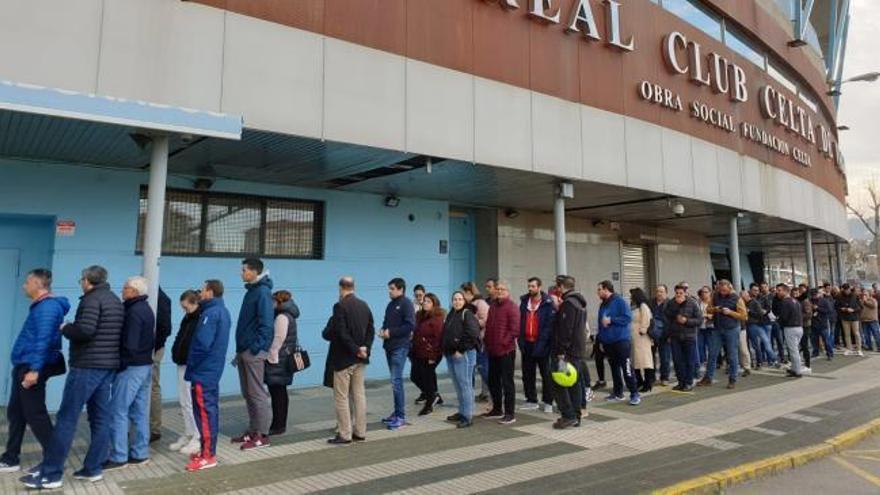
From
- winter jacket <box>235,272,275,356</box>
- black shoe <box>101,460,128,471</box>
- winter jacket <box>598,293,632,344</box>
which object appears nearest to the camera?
black shoe <box>101,460,128,471</box>

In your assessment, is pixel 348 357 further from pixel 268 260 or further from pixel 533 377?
pixel 268 260

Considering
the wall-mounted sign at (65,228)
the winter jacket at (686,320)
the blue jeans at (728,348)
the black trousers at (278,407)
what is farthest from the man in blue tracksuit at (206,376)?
the blue jeans at (728,348)

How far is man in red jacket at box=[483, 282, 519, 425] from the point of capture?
7.39m

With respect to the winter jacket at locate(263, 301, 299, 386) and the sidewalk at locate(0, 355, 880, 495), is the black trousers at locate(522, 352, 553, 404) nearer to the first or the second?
the sidewalk at locate(0, 355, 880, 495)

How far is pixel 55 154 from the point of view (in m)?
7.58

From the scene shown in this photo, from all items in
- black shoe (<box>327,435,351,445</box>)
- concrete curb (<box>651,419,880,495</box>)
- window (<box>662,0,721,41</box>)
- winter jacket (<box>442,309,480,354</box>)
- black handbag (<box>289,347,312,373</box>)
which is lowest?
concrete curb (<box>651,419,880,495</box>)

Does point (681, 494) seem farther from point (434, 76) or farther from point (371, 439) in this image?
point (434, 76)

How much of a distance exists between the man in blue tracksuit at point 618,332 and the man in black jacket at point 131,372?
6261 millimetres

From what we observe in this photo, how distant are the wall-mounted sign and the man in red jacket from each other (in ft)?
19.9

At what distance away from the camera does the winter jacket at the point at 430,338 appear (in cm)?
766

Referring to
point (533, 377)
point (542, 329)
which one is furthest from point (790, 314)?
point (542, 329)

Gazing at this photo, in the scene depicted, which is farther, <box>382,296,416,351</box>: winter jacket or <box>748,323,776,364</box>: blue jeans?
<box>748,323,776,364</box>: blue jeans

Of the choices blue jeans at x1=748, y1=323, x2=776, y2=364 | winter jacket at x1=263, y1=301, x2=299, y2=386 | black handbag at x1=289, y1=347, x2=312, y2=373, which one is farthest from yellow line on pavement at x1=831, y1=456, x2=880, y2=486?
blue jeans at x1=748, y1=323, x2=776, y2=364

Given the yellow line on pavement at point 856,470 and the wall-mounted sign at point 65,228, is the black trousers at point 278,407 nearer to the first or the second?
the wall-mounted sign at point 65,228
